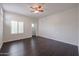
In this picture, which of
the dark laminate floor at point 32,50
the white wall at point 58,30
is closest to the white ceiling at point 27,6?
the white wall at point 58,30

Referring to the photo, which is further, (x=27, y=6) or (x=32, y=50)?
(x=32, y=50)

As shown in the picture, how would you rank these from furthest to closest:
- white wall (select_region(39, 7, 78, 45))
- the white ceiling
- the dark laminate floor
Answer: white wall (select_region(39, 7, 78, 45)) → the dark laminate floor → the white ceiling

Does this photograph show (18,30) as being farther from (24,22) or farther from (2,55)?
(2,55)

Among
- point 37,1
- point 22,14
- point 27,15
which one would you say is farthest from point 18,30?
point 37,1

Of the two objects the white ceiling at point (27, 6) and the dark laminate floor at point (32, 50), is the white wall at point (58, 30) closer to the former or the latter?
the dark laminate floor at point (32, 50)

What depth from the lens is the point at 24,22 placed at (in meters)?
1.34

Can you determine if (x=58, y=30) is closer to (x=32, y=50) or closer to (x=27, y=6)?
(x=32, y=50)

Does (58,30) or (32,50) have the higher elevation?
(58,30)

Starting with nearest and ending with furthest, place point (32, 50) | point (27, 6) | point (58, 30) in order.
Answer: point (27, 6) < point (32, 50) < point (58, 30)

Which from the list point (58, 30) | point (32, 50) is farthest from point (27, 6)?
point (58, 30)

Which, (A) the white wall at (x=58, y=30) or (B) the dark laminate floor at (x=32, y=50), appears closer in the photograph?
(B) the dark laminate floor at (x=32, y=50)

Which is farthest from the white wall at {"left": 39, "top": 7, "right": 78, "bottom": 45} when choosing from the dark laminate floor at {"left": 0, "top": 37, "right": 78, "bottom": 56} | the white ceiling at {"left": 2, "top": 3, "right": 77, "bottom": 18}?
the white ceiling at {"left": 2, "top": 3, "right": 77, "bottom": 18}

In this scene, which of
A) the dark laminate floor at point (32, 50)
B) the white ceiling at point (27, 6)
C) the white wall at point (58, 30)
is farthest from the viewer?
the white wall at point (58, 30)

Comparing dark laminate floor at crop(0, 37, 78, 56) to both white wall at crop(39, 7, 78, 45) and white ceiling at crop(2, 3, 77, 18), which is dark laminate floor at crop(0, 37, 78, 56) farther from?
white ceiling at crop(2, 3, 77, 18)
